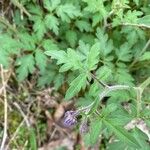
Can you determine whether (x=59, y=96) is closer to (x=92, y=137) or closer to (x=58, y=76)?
(x=58, y=76)

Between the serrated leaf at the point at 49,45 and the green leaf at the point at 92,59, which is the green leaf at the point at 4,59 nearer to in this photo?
the serrated leaf at the point at 49,45

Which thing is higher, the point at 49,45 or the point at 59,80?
the point at 49,45

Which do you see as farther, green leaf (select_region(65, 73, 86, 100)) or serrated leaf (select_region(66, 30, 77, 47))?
serrated leaf (select_region(66, 30, 77, 47))

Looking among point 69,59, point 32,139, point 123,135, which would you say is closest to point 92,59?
point 69,59

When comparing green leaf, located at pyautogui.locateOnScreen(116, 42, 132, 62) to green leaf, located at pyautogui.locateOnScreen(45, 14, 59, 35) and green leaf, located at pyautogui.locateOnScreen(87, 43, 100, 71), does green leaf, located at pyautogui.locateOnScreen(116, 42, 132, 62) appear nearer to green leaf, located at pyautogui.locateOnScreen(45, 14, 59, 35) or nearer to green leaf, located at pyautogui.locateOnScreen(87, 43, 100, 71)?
green leaf, located at pyautogui.locateOnScreen(45, 14, 59, 35)

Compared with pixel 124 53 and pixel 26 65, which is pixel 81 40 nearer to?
pixel 124 53

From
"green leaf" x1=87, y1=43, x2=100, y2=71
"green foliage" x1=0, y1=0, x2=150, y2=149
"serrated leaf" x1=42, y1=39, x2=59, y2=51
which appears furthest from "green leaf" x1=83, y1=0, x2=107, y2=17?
"green leaf" x1=87, y1=43, x2=100, y2=71

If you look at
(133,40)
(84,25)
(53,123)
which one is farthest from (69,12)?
(53,123)

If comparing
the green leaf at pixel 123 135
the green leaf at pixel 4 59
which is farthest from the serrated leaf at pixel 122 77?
the green leaf at pixel 123 135
